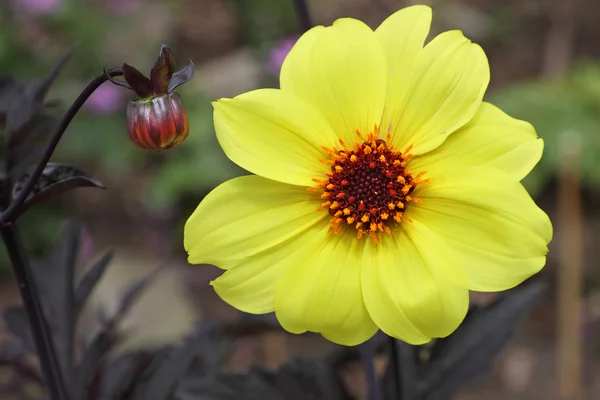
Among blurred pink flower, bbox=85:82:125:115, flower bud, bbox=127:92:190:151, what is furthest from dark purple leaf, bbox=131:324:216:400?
blurred pink flower, bbox=85:82:125:115

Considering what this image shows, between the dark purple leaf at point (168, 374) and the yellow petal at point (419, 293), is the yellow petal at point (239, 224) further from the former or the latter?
the dark purple leaf at point (168, 374)

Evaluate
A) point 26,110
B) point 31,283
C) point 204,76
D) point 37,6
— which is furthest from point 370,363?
point 37,6

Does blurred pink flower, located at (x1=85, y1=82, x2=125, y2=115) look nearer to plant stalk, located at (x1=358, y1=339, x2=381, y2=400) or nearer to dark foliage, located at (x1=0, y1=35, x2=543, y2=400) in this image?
dark foliage, located at (x1=0, y1=35, x2=543, y2=400)

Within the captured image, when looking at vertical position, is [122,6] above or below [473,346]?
above

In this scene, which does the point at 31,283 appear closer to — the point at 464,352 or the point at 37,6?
the point at 464,352

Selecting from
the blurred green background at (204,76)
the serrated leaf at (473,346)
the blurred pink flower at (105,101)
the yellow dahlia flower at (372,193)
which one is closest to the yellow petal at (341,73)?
the yellow dahlia flower at (372,193)
